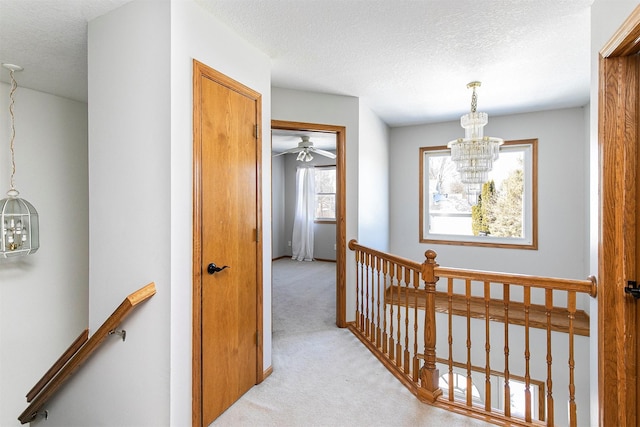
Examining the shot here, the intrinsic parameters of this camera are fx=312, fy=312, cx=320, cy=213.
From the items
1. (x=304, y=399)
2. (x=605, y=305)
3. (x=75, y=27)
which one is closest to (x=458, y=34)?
(x=605, y=305)

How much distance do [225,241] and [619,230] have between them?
2.07 meters

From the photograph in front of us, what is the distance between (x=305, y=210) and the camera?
7156 millimetres

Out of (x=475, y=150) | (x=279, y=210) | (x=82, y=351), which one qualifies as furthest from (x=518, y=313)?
(x=279, y=210)

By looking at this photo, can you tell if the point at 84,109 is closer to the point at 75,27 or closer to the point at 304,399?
the point at 75,27

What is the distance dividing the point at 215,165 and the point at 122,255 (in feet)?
2.29

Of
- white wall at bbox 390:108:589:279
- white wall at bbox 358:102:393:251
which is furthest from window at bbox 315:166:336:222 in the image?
white wall at bbox 390:108:589:279

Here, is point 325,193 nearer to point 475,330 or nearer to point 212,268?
point 475,330

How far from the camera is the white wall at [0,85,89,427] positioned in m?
2.54

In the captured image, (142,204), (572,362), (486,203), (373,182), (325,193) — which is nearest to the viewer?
(142,204)

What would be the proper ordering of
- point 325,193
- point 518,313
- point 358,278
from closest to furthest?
point 358,278 → point 518,313 → point 325,193

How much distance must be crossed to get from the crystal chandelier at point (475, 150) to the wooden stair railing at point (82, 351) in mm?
2697

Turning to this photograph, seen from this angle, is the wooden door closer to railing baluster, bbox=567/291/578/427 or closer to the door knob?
the door knob

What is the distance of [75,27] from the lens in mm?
1824

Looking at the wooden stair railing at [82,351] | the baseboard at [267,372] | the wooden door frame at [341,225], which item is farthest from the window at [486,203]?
the wooden stair railing at [82,351]
